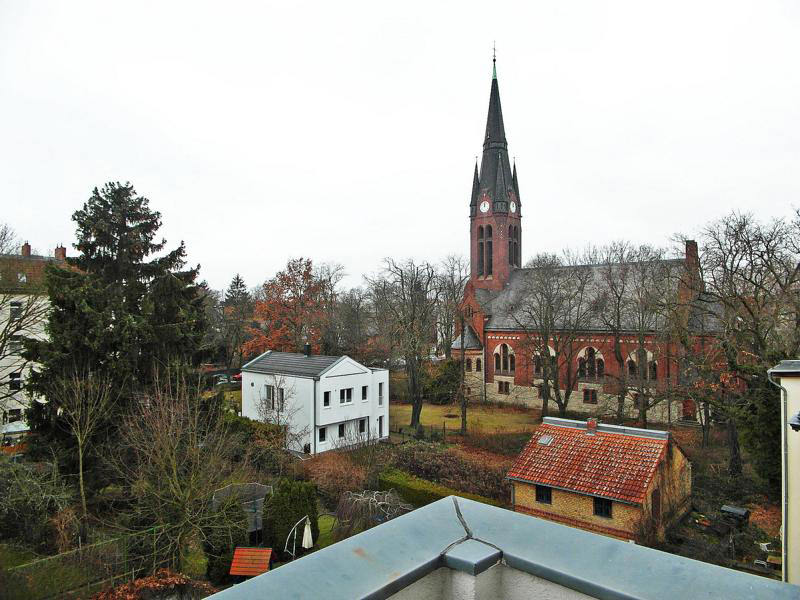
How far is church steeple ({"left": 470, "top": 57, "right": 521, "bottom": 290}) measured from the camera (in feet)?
146

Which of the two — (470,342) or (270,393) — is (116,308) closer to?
(270,393)

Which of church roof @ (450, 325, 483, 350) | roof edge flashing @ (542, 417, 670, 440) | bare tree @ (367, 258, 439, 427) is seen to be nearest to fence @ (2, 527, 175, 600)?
roof edge flashing @ (542, 417, 670, 440)

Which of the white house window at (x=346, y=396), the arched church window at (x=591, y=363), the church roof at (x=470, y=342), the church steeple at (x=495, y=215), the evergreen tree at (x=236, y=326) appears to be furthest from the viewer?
the evergreen tree at (x=236, y=326)

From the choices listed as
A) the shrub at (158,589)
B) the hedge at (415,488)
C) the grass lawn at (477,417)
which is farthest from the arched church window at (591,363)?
the shrub at (158,589)

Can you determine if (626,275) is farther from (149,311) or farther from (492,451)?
(149,311)

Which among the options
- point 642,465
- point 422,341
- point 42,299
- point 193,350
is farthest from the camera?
point 422,341

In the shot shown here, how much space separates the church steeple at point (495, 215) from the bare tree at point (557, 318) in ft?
19.7

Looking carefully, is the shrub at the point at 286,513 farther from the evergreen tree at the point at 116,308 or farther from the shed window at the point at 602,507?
the shed window at the point at 602,507

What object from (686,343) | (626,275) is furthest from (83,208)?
(626,275)

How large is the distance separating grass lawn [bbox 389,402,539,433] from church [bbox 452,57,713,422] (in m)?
1.58

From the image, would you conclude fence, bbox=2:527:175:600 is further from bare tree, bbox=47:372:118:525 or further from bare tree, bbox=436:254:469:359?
bare tree, bbox=436:254:469:359

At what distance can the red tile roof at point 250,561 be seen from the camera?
13305 millimetres

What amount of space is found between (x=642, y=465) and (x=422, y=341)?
1720cm

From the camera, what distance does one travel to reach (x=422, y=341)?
102ft
